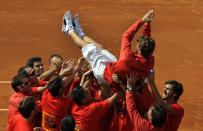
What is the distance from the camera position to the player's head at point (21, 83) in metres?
8.71

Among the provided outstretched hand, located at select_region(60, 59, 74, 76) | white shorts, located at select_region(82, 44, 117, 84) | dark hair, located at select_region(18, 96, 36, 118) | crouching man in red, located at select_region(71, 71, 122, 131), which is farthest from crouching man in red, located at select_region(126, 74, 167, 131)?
dark hair, located at select_region(18, 96, 36, 118)

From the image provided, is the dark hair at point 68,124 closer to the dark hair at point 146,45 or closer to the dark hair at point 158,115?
the dark hair at point 158,115

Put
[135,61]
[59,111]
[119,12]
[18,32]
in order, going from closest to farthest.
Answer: [135,61], [59,111], [18,32], [119,12]

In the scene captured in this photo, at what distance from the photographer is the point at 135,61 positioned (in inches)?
311

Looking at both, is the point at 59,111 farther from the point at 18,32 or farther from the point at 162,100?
the point at 18,32

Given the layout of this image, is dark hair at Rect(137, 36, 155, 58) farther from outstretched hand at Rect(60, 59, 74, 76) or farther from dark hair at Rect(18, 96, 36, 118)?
dark hair at Rect(18, 96, 36, 118)

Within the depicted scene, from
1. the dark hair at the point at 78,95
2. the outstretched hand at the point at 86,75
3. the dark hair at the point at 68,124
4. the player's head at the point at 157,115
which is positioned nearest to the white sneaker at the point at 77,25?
the outstretched hand at the point at 86,75

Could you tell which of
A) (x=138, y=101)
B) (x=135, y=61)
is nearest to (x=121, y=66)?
(x=135, y=61)

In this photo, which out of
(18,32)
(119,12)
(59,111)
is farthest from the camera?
(119,12)

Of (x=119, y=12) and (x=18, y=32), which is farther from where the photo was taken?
(x=119, y=12)

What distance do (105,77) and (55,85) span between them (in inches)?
Answer: 37.1

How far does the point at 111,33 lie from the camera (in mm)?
19766

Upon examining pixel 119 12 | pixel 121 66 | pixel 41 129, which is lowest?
pixel 41 129

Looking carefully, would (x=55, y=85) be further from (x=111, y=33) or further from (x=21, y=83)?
(x=111, y=33)
